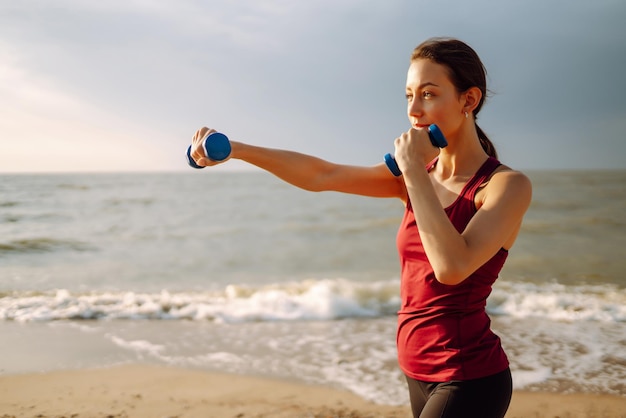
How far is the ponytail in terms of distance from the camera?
210 cm

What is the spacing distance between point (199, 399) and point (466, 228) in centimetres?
352

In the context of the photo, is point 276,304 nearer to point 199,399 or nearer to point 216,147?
point 199,399

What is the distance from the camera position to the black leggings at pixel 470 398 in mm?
1736

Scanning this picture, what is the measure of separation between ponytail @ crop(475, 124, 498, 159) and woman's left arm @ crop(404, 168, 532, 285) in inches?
15.6

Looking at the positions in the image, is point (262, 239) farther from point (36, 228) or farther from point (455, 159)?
point (455, 159)

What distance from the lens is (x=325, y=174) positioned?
7.41 ft

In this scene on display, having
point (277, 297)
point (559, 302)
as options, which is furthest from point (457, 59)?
point (559, 302)

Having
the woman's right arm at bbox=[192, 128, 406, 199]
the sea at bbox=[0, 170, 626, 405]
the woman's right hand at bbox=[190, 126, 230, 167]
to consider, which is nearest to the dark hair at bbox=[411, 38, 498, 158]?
the woman's right arm at bbox=[192, 128, 406, 199]

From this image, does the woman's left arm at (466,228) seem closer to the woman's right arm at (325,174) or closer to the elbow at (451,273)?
the elbow at (451,273)

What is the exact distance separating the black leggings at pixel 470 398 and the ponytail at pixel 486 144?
80 cm

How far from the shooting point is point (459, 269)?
157 cm

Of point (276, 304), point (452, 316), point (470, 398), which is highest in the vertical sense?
point (452, 316)

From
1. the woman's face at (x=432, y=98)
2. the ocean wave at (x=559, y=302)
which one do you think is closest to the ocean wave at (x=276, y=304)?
the ocean wave at (x=559, y=302)

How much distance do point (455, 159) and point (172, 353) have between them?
4492mm
